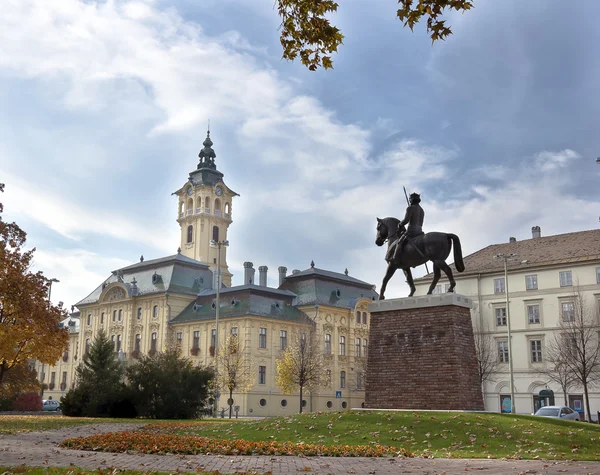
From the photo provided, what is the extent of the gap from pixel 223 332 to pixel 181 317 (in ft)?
25.2

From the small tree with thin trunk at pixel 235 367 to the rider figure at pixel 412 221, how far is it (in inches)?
1473

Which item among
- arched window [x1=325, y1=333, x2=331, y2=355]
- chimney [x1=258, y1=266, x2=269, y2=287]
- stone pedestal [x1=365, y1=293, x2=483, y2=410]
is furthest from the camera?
chimney [x1=258, y1=266, x2=269, y2=287]

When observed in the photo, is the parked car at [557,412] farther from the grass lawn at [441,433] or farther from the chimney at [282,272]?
the chimney at [282,272]

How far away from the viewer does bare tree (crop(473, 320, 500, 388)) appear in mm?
58344

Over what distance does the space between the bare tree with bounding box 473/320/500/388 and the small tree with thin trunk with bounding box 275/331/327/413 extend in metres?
14.5

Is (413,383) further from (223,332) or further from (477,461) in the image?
(223,332)

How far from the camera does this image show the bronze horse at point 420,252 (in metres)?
22.1

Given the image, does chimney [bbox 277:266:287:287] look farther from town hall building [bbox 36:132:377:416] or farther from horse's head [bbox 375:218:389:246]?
horse's head [bbox 375:218:389:246]

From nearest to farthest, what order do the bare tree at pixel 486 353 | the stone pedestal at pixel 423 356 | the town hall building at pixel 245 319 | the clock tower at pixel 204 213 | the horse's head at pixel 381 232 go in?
the stone pedestal at pixel 423 356 < the horse's head at pixel 381 232 < the bare tree at pixel 486 353 < the town hall building at pixel 245 319 < the clock tower at pixel 204 213

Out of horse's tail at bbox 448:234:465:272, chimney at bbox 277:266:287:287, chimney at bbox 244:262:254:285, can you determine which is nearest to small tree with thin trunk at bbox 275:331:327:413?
chimney at bbox 244:262:254:285

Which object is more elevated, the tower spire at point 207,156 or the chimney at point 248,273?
the tower spire at point 207,156

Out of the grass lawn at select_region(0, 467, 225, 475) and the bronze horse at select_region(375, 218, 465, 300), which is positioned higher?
the bronze horse at select_region(375, 218, 465, 300)

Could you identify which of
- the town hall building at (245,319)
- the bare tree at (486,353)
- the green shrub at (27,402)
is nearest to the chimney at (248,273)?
the town hall building at (245,319)

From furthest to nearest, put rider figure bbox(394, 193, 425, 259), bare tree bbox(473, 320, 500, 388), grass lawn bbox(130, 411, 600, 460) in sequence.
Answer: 1. bare tree bbox(473, 320, 500, 388)
2. rider figure bbox(394, 193, 425, 259)
3. grass lawn bbox(130, 411, 600, 460)
